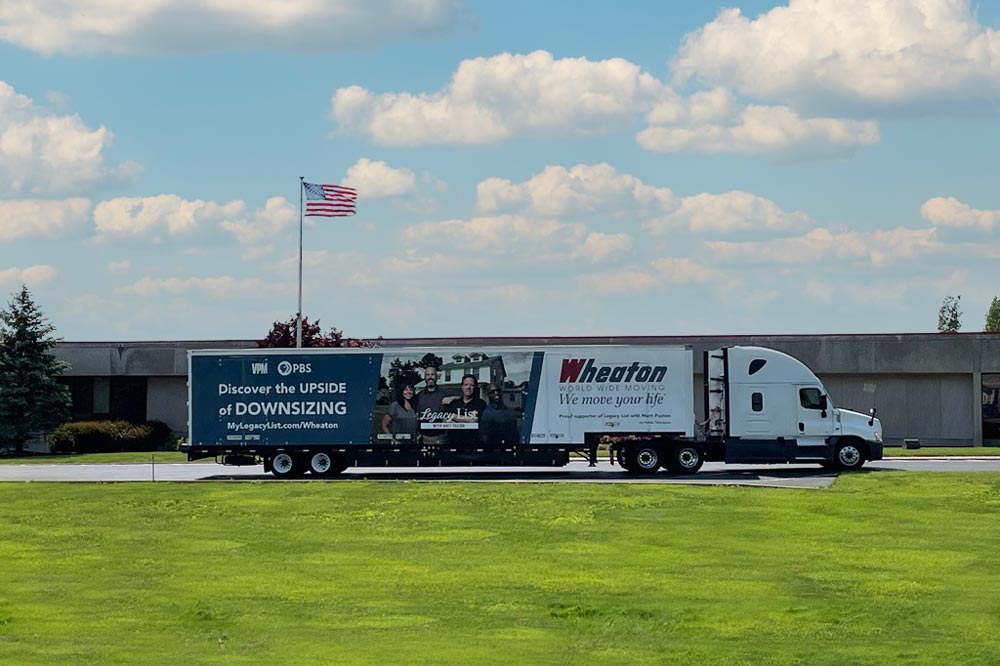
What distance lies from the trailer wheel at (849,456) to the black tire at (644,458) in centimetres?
519

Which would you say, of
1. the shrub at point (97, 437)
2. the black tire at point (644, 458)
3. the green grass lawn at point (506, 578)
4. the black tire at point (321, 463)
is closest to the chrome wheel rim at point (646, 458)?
the black tire at point (644, 458)

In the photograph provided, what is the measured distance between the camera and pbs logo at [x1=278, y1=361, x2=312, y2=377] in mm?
34688

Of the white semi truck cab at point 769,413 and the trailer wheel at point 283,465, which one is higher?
the white semi truck cab at point 769,413

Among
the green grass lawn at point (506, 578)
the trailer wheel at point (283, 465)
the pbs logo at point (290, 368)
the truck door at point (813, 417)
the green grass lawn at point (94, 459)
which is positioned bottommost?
the green grass lawn at point (94, 459)

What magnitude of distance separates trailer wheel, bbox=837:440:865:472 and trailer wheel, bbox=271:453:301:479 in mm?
15011

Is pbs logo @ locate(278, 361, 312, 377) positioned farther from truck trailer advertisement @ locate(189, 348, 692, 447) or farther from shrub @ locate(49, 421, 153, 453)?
shrub @ locate(49, 421, 153, 453)

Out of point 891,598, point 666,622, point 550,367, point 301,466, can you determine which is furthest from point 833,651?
point 301,466

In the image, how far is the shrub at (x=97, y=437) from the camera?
53.8 metres

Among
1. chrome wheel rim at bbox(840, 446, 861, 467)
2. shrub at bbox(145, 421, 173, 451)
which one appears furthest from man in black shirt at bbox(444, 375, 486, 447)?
shrub at bbox(145, 421, 173, 451)

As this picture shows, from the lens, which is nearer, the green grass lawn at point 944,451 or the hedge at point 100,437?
the green grass lawn at point 944,451

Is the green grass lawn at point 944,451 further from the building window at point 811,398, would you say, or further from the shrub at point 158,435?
the shrub at point 158,435

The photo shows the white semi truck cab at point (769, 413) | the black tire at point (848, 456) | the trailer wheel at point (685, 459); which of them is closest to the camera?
the trailer wheel at point (685, 459)

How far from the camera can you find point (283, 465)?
1372 inches

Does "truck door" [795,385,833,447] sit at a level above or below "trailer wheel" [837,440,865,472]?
above
